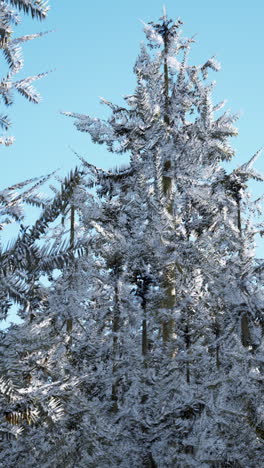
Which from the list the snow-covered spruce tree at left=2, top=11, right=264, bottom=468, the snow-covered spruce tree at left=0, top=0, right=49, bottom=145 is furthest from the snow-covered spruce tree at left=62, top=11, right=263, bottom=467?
the snow-covered spruce tree at left=0, top=0, right=49, bottom=145

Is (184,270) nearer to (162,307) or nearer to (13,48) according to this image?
(162,307)

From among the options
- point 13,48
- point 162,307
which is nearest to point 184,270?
point 162,307

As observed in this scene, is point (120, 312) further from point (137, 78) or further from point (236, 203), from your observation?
point (137, 78)

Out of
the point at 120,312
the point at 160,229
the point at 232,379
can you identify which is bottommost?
the point at 232,379

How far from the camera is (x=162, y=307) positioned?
34.2ft

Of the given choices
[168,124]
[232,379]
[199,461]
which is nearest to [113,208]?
[168,124]

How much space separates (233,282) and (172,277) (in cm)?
135

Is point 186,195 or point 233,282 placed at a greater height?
point 186,195

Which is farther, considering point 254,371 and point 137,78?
point 137,78

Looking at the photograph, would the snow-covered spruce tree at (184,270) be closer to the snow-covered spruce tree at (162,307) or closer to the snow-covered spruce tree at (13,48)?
the snow-covered spruce tree at (162,307)

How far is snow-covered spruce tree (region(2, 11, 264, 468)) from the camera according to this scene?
6.25 meters

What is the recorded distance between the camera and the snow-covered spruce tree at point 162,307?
6254 millimetres

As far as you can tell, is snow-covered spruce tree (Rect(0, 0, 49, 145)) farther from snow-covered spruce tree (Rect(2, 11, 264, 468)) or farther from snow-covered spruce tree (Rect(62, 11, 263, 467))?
snow-covered spruce tree (Rect(62, 11, 263, 467))

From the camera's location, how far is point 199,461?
18.7 ft
